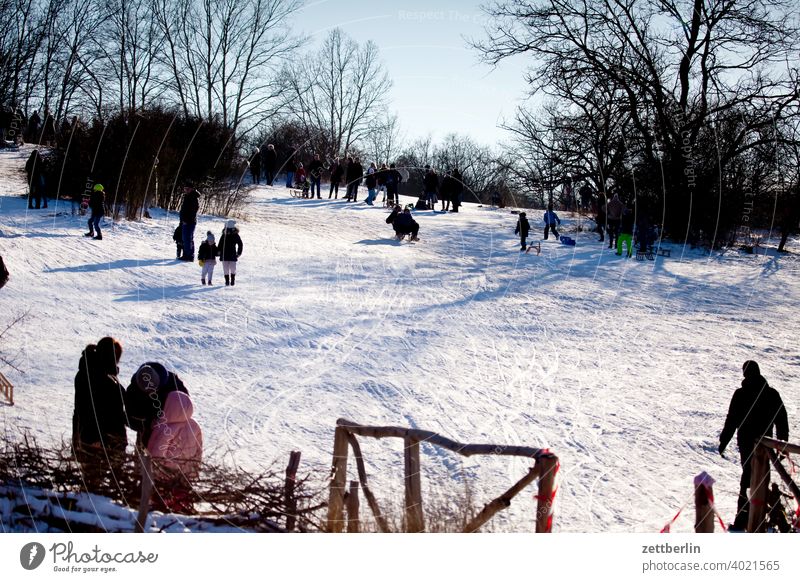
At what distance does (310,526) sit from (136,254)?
12700 mm

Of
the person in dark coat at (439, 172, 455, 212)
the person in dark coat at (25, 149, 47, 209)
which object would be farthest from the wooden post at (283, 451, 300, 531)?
the person in dark coat at (439, 172, 455, 212)

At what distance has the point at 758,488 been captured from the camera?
6.59m

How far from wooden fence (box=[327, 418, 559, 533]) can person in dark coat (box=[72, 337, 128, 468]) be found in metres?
1.87

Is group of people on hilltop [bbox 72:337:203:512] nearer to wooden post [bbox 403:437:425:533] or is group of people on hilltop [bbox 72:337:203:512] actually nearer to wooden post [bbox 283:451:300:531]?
wooden post [bbox 283:451:300:531]

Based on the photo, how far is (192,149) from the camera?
74.6ft

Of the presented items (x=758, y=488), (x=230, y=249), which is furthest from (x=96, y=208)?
(x=758, y=488)

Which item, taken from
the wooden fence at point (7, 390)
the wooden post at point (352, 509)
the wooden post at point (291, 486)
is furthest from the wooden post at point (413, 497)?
the wooden fence at point (7, 390)

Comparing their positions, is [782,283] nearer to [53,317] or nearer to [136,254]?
[136,254]

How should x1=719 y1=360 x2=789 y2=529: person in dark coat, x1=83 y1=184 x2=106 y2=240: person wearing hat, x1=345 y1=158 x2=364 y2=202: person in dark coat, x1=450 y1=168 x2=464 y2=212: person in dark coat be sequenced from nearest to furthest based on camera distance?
x1=719 y1=360 x2=789 y2=529: person in dark coat, x1=83 y1=184 x2=106 y2=240: person wearing hat, x1=345 y1=158 x2=364 y2=202: person in dark coat, x1=450 y1=168 x2=464 y2=212: person in dark coat

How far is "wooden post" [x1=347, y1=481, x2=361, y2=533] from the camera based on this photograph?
17.9 feet

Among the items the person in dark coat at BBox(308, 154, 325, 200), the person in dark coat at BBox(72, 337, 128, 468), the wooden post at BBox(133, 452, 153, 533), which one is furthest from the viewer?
the person in dark coat at BBox(308, 154, 325, 200)

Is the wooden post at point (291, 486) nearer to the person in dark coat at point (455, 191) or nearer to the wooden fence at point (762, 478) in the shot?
the wooden fence at point (762, 478)

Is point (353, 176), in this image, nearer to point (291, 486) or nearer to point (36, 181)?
point (36, 181)
